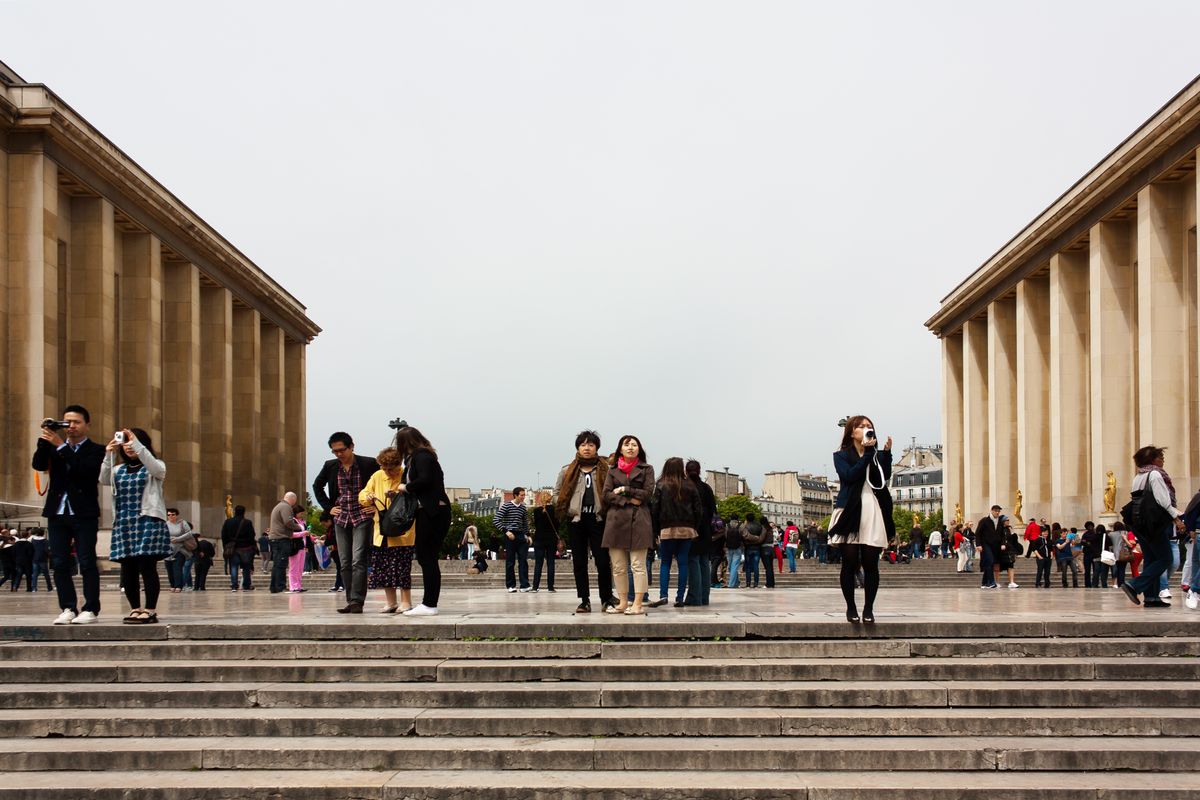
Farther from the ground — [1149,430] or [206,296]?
[206,296]

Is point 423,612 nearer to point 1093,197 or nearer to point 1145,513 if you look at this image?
point 1145,513

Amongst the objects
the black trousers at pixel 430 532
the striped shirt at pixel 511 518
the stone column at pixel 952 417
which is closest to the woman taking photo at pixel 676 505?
the black trousers at pixel 430 532

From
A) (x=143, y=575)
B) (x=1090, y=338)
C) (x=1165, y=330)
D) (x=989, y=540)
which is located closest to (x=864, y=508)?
(x=143, y=575)

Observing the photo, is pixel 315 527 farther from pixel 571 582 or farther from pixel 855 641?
pixel 855 641

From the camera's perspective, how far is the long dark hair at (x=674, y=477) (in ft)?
49.3

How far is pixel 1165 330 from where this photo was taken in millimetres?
44688

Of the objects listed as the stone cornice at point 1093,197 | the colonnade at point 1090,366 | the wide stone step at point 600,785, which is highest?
the stone cornice at point 1093,197

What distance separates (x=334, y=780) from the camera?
802 centimetres

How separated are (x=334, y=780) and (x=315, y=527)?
146502 mm

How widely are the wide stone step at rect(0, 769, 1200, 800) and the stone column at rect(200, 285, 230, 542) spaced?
4985 centimetres

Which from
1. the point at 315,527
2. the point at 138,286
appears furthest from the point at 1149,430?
the point at 315,527

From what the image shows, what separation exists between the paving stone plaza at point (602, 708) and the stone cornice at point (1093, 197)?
35.3m

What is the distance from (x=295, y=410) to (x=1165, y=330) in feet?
153

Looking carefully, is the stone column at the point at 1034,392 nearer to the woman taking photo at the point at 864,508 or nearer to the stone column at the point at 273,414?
the stone column at the point at 273,414
